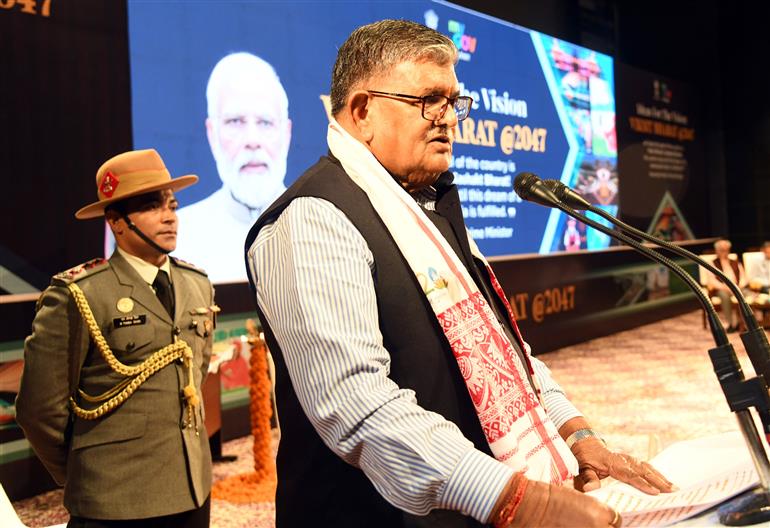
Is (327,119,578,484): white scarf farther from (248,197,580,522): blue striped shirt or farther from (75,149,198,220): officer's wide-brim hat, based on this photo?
(75,149,198,220): officer's wide-brim hat

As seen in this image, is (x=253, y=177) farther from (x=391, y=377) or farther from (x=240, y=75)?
(x=391, y=377)

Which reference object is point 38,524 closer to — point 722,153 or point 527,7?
point 527,7

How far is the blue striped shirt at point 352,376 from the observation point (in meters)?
0.85

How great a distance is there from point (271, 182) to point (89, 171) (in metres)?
1.08

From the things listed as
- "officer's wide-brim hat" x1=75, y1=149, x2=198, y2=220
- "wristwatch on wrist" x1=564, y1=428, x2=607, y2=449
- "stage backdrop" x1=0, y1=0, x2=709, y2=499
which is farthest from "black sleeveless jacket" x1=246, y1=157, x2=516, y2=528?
"stage backdrop" x1=0, y1=0, x2=709, y2=499

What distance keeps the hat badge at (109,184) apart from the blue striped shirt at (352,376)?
1236 mm

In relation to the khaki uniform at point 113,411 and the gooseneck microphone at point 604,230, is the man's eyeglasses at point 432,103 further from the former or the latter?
the khaki uniform at point 113,411

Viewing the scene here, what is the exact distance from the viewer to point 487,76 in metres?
6.14

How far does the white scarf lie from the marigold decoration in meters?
2.48

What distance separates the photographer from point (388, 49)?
113 cm

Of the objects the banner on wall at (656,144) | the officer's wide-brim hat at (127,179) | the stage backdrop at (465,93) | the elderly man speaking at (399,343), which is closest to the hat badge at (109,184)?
the officer's wide-brim hat at (127,179)

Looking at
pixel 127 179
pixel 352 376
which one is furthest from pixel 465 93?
pixel 352 376

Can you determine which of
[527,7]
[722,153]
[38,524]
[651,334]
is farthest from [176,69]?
[722,153]

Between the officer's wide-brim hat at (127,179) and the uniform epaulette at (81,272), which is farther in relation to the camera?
the officer's wide-brim hat at (127,179)
